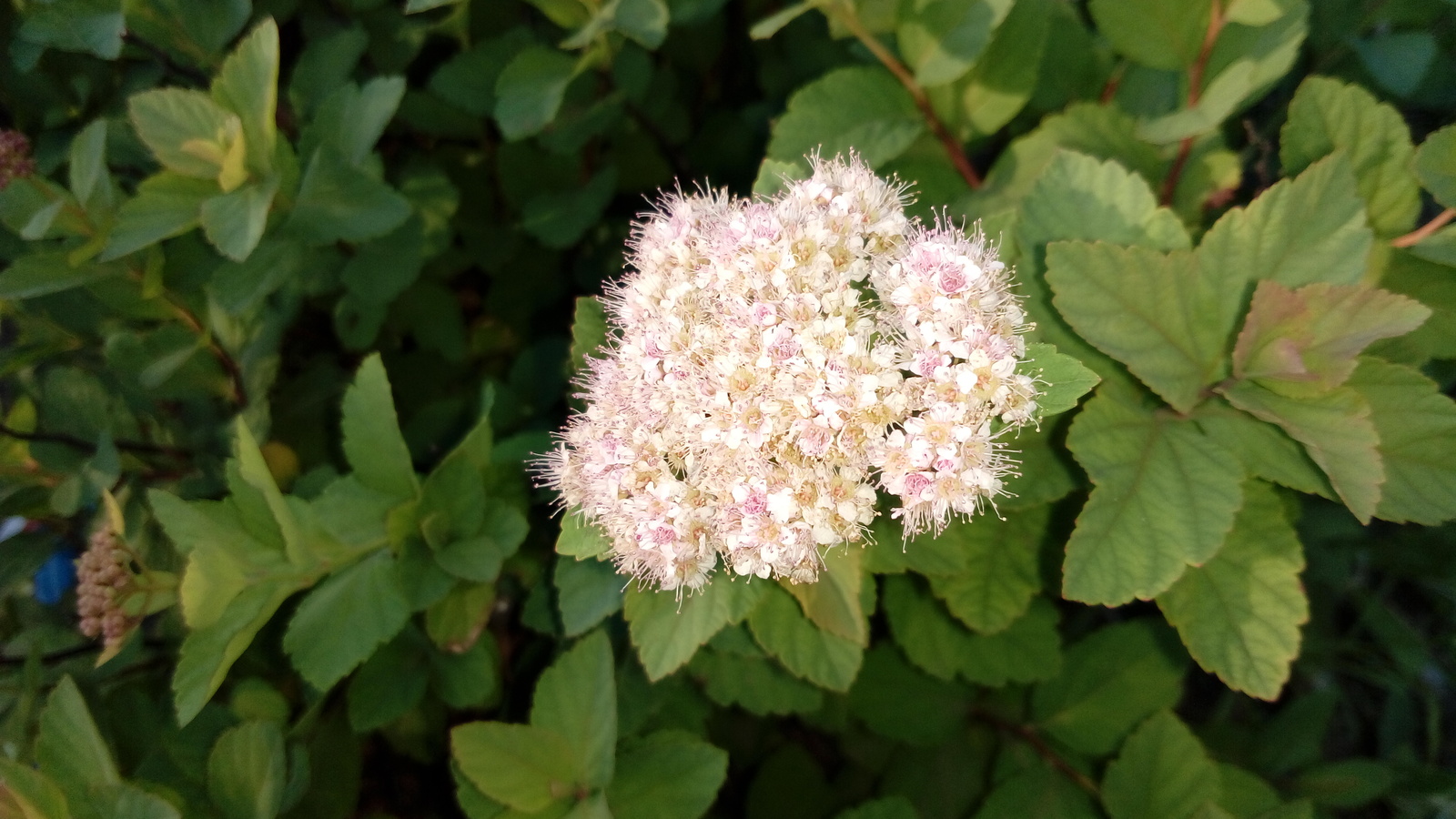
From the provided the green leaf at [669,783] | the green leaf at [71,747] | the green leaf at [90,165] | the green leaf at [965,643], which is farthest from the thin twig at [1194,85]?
the green leaf at [71,747]

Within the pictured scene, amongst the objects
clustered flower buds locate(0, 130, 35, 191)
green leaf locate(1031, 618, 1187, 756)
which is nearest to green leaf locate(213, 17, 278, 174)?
clustered flower buds locate(0, 130, 35, 191)

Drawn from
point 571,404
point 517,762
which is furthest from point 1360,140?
point 517,762

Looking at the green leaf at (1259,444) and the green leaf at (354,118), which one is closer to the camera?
the green leaf at (1259,444)

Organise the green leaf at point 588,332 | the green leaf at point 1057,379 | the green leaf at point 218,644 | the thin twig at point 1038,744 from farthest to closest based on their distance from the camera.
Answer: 1. the thin twig at point 1038,744
2. the green leaf at point 588,332
3. the green leaf at point 218,644
4. the green leaf at point 1057,379

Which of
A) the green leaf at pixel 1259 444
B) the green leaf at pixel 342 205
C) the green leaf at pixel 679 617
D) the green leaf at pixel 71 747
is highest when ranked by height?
the green leaf at pixel 342 205

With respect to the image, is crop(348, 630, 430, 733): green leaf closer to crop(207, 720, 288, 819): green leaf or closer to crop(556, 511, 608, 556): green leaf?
crop(207, 720, 288, 819): green leaf

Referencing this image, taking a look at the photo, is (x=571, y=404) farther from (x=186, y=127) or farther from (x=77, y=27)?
(x=77, y=27)

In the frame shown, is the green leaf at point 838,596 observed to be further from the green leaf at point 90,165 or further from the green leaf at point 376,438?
the green leaf at point 90,165

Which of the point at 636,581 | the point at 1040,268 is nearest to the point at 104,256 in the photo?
the point at 636,581
